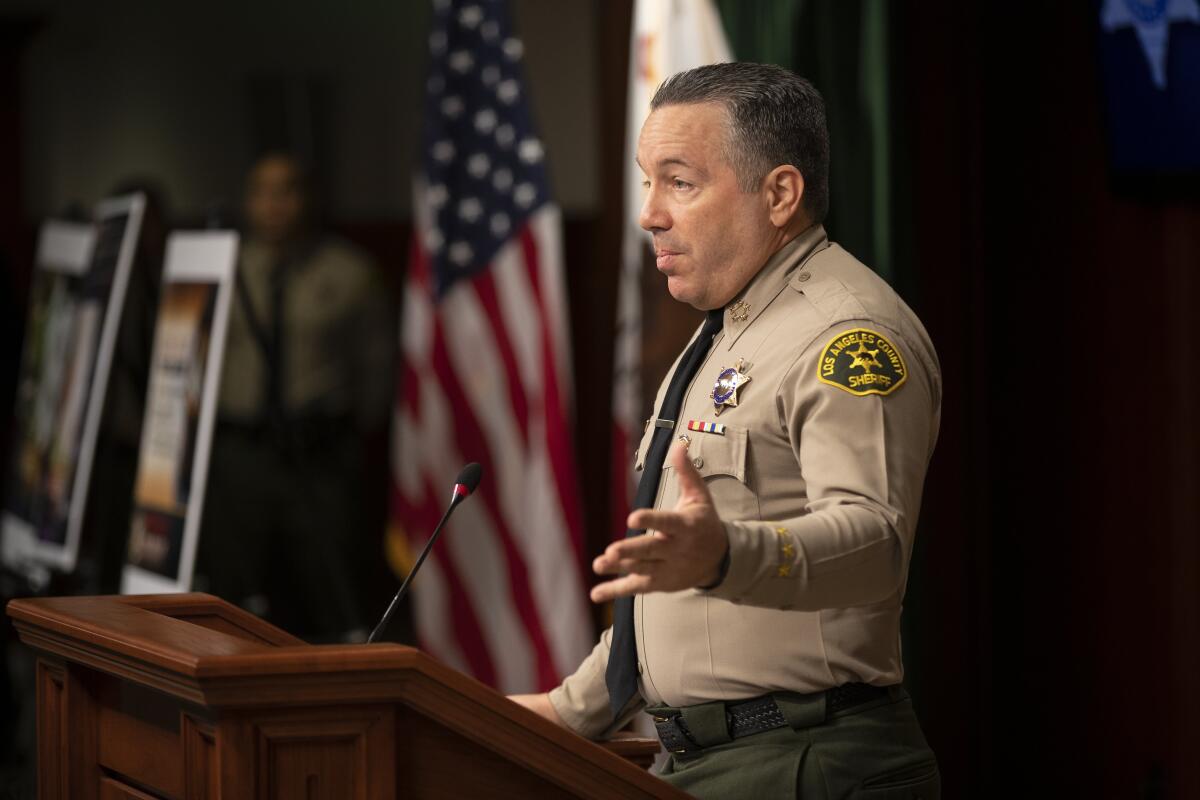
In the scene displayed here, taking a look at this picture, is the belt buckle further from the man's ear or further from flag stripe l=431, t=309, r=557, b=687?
flag stripe l=431, t=309, r=557, b=687

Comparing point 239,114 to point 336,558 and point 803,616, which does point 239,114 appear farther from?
point 803,616

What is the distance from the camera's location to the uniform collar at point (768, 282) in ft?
5.59

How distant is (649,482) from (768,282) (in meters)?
0.26

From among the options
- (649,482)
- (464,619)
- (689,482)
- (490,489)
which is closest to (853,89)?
(649,482)

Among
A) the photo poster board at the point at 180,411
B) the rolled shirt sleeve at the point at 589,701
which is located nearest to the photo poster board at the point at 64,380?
the photo poster board at the point at 180,411

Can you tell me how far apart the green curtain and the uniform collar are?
1.19 meters

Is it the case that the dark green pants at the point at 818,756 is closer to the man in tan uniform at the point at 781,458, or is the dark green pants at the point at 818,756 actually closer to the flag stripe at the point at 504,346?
the man in tan uniform at the point at 781,458

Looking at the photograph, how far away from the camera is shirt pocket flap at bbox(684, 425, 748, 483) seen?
1610 mm

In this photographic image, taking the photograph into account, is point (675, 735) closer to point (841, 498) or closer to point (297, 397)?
point (841, 498)

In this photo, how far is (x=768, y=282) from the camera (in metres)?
1.71

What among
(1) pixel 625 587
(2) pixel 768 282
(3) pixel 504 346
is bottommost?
(1) pixel 625 587

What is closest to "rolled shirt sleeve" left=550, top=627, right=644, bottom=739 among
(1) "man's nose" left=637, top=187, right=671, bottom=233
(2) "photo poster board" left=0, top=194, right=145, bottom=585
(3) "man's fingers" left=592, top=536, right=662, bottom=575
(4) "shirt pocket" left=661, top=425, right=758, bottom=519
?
(4) "shirt pocket" left=661, top=425, right=758, bottom=519

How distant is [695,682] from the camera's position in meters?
1.65

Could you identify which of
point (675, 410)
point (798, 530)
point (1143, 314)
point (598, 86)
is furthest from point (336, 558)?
point (798, 530)
